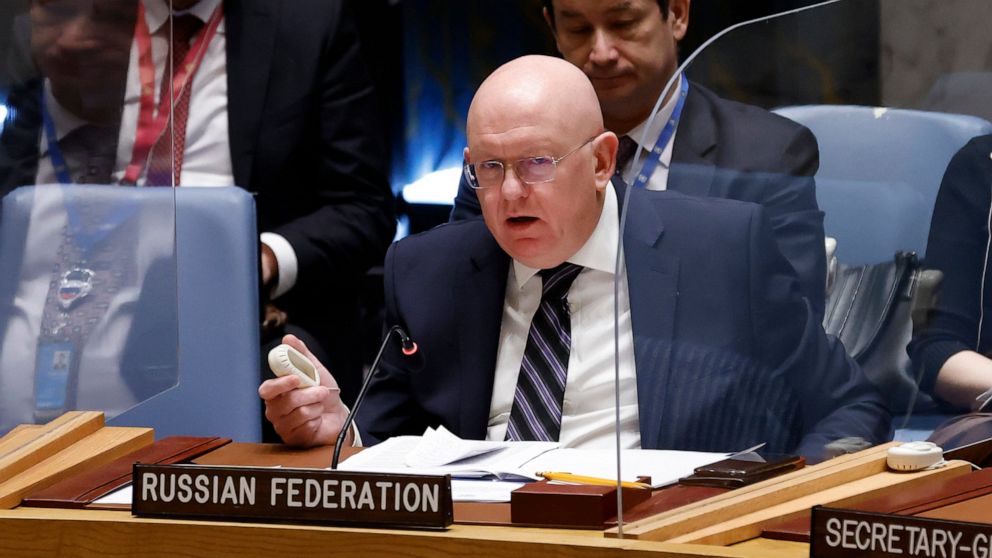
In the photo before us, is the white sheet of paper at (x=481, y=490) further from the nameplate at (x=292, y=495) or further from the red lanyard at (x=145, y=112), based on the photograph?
the red lanyard at (x=145, y=112)

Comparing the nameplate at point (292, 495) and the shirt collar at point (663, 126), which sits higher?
the shirt collar at point (663, 126)

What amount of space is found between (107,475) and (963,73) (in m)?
1.10

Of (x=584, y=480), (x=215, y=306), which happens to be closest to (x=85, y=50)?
(x=215, y=306)

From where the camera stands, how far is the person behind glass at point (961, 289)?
154 centimetres

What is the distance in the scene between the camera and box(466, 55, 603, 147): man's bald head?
2193 mm

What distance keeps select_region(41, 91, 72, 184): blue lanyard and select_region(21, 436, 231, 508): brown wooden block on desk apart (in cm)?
38

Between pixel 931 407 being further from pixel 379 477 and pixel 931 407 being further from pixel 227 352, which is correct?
pixel 227 352

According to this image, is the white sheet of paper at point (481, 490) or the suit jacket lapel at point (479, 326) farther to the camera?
the suit jacket lapel at point (479, 326)

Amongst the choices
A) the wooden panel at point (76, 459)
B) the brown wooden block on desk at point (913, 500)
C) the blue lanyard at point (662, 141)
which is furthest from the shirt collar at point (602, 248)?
the brown wooden block on desk at point (913, 500)

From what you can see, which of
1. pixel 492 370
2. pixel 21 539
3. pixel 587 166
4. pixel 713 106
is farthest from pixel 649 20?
pixel 21 539

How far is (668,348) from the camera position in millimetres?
1635

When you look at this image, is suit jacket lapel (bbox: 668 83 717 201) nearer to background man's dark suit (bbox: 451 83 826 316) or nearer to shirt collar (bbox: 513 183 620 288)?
background man's dark suit (bbox: 451 83 826 316)

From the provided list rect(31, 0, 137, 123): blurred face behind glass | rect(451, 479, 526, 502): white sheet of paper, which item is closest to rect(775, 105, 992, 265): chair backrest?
rect(451, 479, 526, 502): white sheet of paper

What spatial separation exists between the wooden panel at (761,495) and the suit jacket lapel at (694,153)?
327mm
